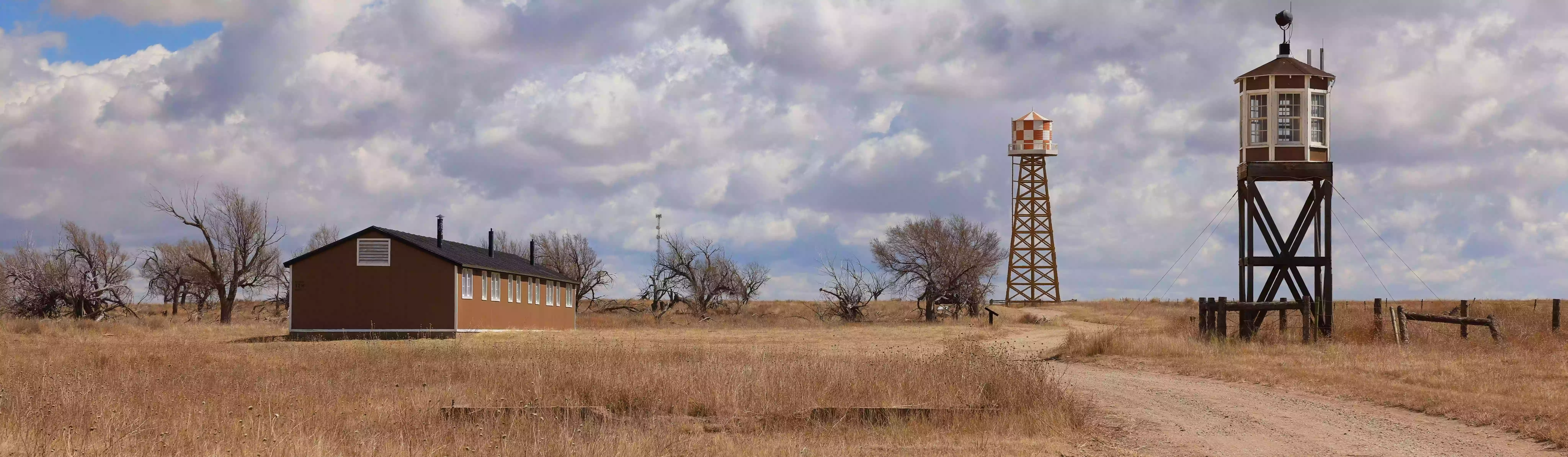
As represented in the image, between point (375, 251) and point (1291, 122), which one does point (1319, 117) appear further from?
point (375, 251)

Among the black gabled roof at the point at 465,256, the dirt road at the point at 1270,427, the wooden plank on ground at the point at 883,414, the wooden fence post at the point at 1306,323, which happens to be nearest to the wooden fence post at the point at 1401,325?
the wooden fence post at the point at 1306,323

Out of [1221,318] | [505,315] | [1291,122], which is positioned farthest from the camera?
[505,315]

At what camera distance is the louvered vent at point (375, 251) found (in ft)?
130

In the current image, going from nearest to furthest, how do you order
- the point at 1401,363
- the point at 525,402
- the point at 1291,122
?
the point at 525,402 < the point at 1401,363 < the point at 1291,122

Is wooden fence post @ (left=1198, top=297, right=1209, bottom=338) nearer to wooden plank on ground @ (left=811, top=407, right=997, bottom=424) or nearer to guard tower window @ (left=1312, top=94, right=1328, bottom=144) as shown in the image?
guard tower window @ (left=1312, top=94, right=1328, bottom=144)

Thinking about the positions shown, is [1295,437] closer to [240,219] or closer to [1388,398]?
[1388,398]

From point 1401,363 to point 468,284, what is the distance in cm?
2873

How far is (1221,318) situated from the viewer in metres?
26.0

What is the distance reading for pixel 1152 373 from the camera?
20.8 meters

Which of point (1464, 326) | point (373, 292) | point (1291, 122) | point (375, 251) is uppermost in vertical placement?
point (1291, 122)

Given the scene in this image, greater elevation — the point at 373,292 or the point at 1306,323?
the point at 373,292

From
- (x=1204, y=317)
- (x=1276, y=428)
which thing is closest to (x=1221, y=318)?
(x=1204, y=317)

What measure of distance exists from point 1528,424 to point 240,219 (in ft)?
160

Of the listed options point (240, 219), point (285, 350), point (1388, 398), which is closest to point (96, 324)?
point (240, 219)
